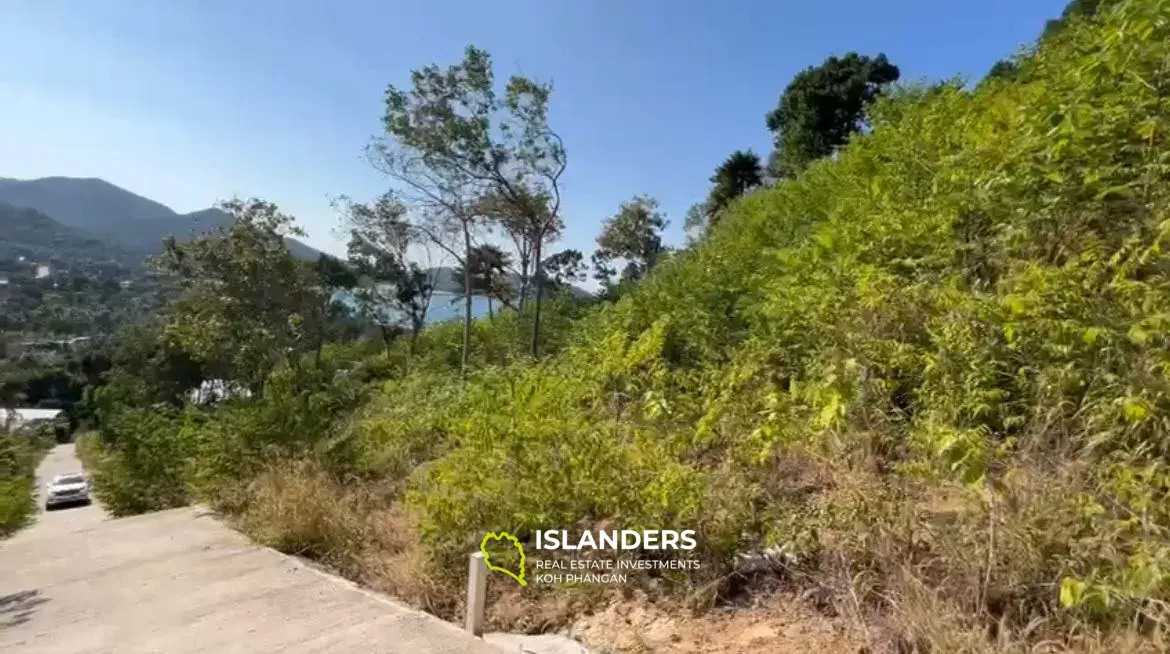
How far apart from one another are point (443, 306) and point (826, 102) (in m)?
11.7

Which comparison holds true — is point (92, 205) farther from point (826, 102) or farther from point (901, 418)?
point (901, 418)

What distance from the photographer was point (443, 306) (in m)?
19.5

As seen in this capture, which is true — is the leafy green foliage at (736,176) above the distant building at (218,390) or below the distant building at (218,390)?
above

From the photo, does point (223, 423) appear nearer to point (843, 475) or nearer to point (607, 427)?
point (607, 427)

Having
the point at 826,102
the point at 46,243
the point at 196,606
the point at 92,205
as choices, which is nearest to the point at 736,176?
the point at 826,102

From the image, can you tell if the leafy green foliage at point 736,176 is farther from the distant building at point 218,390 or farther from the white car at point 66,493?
the white car at point 66,493

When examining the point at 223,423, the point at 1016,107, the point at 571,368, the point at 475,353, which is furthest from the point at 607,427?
the point at 475,353

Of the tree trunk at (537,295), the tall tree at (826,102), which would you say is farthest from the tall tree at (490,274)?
the tall tree at (826,102)

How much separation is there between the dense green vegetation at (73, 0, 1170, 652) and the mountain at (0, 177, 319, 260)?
102 metres

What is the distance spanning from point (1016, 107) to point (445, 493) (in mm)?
4469

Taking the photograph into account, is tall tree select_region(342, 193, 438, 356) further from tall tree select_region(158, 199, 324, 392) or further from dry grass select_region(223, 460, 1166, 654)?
dry grass select_region(223, 460, 1166, 654)

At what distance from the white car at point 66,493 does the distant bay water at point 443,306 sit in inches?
363

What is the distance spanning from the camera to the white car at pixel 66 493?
19.4 m

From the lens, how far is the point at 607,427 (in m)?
3.44
